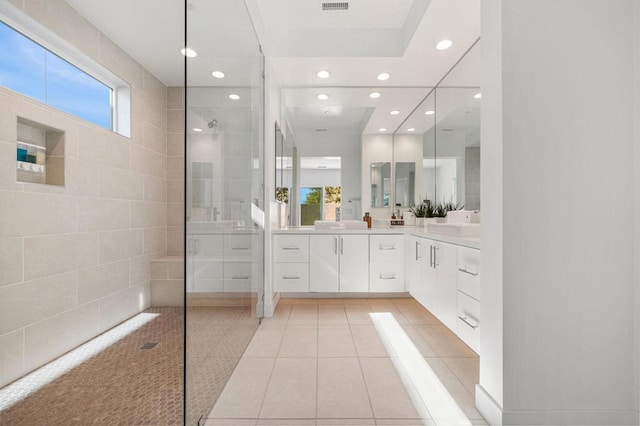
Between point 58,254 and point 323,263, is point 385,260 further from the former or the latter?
point 58,254

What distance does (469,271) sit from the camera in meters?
1.85

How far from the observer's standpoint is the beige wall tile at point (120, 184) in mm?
2820

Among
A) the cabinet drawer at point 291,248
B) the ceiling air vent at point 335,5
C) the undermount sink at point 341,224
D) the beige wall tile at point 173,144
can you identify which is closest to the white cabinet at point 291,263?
the cabinet drawer at point 291,248

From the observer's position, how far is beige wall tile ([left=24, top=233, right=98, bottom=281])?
6.55 feet

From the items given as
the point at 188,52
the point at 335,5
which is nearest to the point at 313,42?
the point at 335,5

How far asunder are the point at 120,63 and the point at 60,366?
2649mm

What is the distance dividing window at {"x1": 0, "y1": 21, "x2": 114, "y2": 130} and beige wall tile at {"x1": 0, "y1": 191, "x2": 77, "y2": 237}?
0.66 m

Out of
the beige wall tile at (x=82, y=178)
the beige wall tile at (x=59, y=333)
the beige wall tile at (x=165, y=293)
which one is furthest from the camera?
the beige wall tile at (x=165, y=293)

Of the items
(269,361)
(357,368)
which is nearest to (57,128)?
(269,361)

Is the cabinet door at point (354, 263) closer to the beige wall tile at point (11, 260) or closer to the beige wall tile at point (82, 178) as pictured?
the beige wall tile at point (82, 178)

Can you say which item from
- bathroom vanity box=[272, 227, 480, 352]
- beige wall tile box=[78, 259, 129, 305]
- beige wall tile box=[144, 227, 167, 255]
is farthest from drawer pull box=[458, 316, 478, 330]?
beige wall tile box=[144, 227, 167, 255]

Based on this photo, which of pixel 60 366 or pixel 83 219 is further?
pixel 83 219

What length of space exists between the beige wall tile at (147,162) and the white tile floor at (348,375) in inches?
84.1

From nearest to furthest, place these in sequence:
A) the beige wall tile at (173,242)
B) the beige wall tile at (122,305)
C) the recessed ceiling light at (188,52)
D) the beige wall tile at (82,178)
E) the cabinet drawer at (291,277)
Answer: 1. the recessed ceiling light at (188,52)
2. the beige wall tile at (82,178)
3. the beige wall tile at (122,305)
4. the cabinet drawer at (291,277)
5. the beige wall tile at (173,242)
